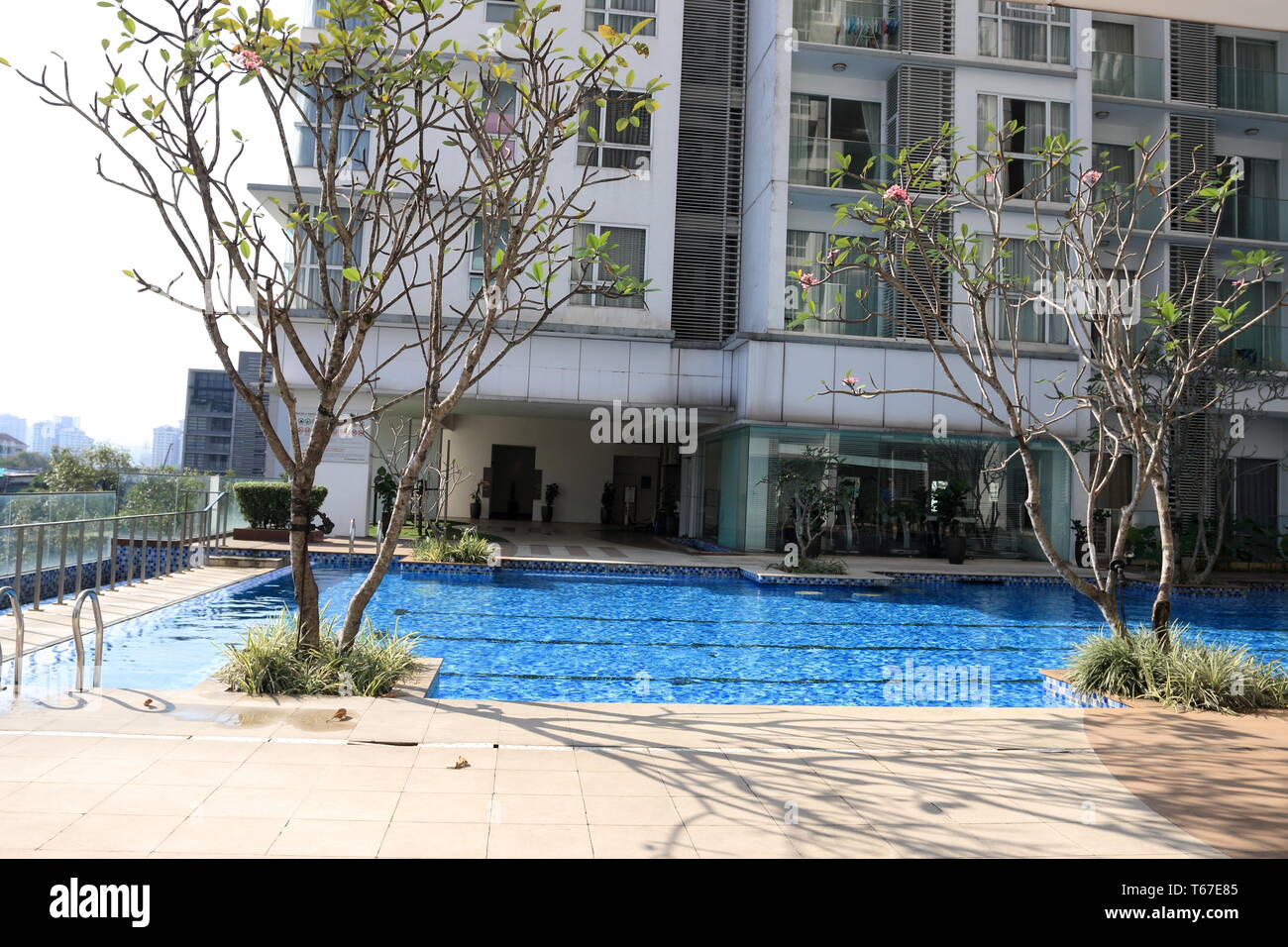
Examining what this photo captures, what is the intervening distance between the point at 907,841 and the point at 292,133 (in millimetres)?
17609

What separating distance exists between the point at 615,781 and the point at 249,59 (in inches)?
165

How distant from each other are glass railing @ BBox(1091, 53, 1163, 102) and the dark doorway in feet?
55.0

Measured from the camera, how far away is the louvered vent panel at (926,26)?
17719 mm

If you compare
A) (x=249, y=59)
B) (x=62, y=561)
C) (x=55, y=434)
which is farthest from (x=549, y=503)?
(x=55, y=434)

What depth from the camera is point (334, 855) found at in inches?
121

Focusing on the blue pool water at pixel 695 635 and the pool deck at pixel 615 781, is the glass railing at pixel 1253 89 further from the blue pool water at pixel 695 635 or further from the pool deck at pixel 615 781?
the pool deck at pixel 615 781

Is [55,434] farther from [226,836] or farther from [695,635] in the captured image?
[226,836]

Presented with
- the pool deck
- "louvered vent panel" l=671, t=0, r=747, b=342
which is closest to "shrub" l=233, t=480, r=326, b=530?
"louvered vent panel" l=671, t=0, r=747, b=342

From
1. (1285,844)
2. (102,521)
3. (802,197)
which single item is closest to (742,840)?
(1285,844)

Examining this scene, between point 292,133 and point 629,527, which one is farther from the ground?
point 292,133

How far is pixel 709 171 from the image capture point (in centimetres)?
1927

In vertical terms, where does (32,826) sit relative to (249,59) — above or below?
below
